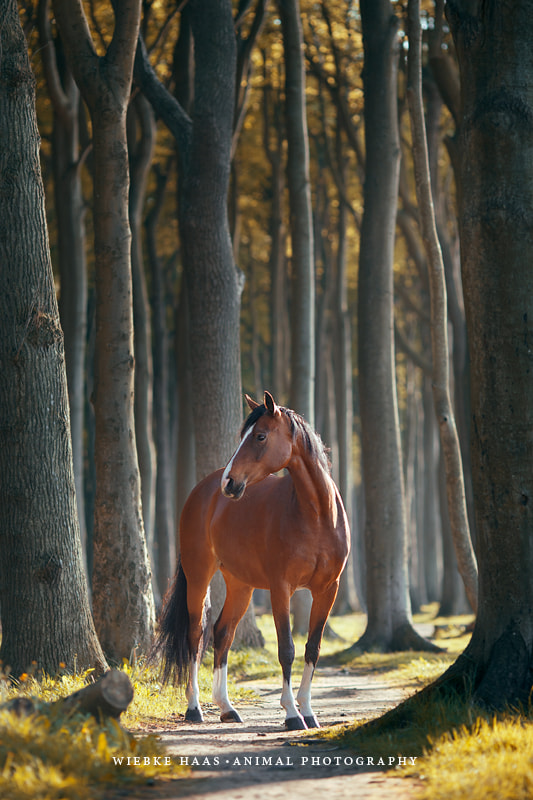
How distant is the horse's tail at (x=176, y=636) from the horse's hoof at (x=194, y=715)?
1.33ft

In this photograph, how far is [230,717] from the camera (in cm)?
755

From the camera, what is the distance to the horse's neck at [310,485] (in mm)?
7211

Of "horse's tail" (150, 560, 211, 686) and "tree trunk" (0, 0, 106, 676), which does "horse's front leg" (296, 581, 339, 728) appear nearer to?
"horse's tail" (150, 560, 211, 686)

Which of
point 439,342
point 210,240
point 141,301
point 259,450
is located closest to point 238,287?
point 210,240

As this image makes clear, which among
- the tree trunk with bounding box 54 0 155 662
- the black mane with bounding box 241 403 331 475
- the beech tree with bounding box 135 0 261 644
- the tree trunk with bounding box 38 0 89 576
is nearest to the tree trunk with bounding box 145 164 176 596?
the tree trunk with bounding box 38 0 89 576

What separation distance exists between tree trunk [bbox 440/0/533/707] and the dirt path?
1.37 meters

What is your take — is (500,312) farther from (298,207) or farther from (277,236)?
(277,236)

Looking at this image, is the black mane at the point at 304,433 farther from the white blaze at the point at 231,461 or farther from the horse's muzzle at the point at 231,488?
the horse's muzzle at the point at 231,488

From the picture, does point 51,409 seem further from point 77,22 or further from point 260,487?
point 77,22

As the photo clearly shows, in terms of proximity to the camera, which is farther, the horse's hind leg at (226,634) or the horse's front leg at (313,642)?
the horse's hind leg at (226,634)

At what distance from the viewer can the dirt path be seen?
4582mm

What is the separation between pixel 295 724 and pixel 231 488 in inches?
78.4

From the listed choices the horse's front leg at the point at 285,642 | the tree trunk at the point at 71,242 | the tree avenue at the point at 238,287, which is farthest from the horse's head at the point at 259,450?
the tree trunk at the point at 71,242

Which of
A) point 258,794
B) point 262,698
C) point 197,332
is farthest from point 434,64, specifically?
point 258,794
